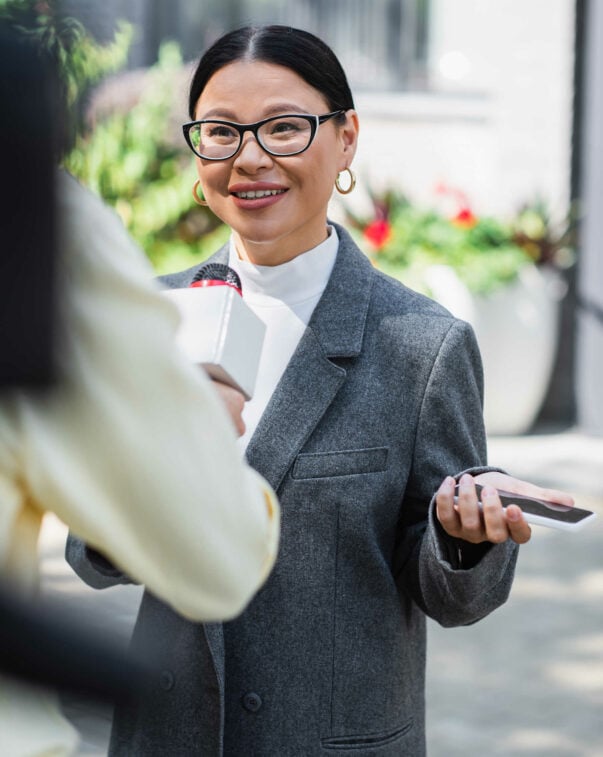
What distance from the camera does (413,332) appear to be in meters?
2.00

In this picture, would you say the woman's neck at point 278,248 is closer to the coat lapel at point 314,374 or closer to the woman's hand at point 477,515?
the coat lapel at point 314,374

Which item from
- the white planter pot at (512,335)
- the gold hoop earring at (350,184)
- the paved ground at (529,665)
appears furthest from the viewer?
the white planter pot at (512,335)

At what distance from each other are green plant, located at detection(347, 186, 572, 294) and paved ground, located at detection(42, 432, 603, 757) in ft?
7.17

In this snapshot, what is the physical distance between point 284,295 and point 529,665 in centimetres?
279

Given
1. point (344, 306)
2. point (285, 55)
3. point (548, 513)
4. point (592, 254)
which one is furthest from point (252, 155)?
point (592, 254)

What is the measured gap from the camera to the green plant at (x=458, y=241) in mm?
7738

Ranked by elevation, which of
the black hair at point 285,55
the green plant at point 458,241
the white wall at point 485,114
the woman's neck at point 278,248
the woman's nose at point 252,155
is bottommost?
the green plant at point 458,241

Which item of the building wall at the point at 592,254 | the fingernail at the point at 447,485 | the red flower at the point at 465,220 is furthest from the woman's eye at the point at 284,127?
the building wall at the point at 592,254

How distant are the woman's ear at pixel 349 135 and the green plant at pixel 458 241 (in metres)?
5.48

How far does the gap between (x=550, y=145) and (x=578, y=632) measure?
5.17 metres

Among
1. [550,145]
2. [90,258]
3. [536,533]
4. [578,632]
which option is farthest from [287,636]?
[550,145]

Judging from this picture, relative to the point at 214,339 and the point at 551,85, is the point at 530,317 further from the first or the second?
the point at 214,339

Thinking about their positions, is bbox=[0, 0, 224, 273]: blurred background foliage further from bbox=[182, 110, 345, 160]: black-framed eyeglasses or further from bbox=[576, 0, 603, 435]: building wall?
bbox=[182, 110, 345, 160]: black-framed eyeglasses

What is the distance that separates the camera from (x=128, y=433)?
101 cm
